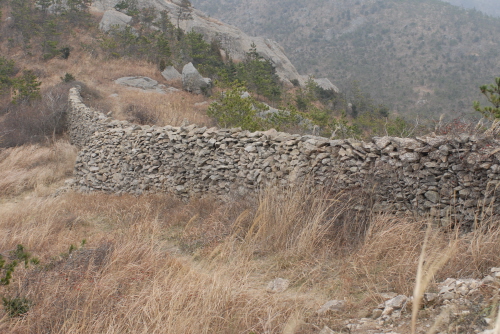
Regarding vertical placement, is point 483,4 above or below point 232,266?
above

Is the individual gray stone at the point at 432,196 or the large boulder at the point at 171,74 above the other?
the large boulder at the point at 171,74

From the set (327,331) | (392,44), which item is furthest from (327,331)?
(392,44)

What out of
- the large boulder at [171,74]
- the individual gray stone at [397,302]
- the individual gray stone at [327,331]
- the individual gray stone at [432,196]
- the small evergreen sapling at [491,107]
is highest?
the small evergreen sapling at [491,107]

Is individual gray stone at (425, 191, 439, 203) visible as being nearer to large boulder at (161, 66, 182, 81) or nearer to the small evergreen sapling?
the small evergreen sapling

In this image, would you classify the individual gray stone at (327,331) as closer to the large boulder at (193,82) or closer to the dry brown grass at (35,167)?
the dry brown grass at (35,167)

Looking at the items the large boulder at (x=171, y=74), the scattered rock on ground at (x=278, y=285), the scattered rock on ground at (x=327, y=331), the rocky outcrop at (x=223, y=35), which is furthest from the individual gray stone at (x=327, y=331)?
the rocky outcrop at (x=223, y=35)

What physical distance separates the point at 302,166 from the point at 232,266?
Answer: 2.19 m

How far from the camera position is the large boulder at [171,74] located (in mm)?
22719

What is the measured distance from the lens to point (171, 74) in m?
23.0

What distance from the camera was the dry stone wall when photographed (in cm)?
399

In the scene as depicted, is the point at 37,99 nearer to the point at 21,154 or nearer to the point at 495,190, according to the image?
the point at 21,154

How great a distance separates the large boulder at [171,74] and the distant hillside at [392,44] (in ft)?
104

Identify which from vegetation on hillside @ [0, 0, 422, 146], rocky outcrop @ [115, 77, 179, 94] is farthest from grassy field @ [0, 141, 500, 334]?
rocky outcrop @ [115, 77, 179, 94]

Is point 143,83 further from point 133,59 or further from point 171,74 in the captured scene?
point 133,59
